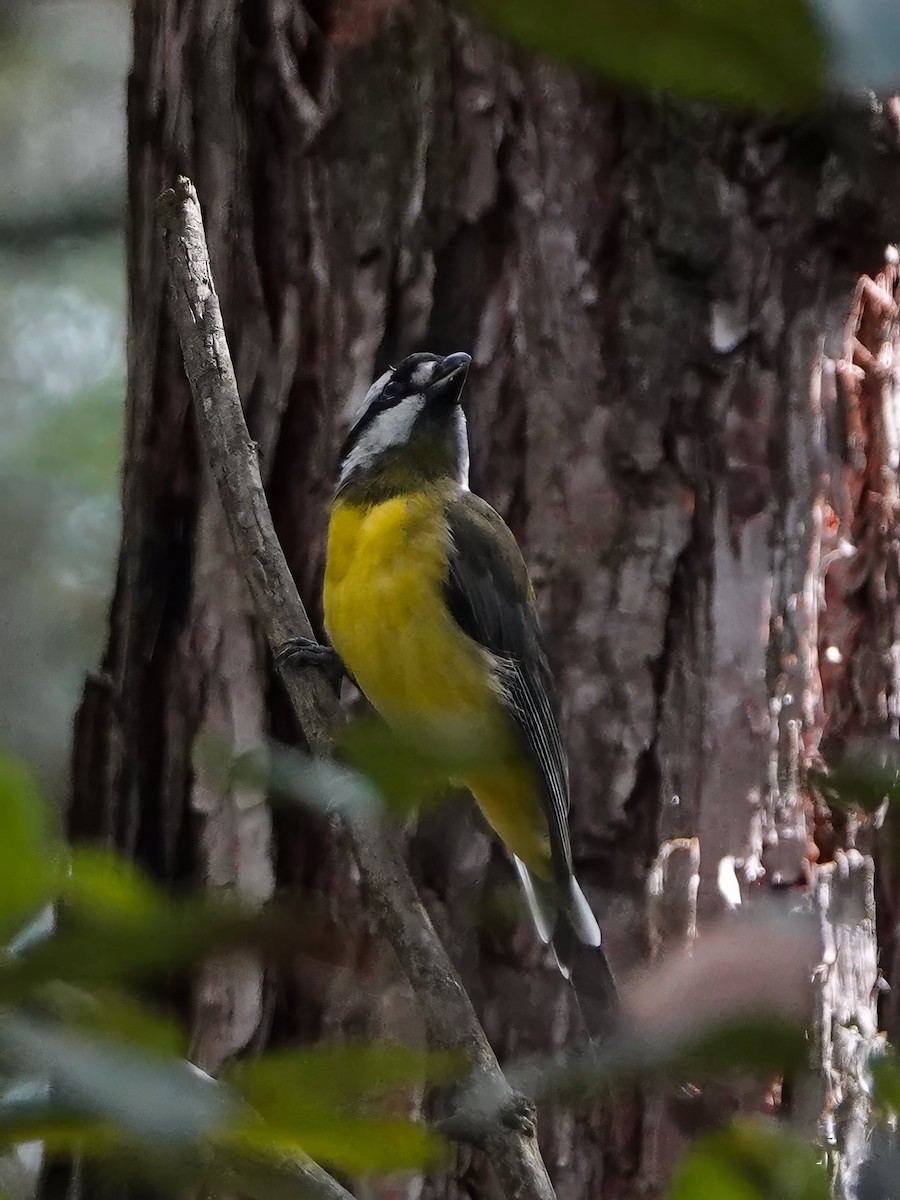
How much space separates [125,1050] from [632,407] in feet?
7.11

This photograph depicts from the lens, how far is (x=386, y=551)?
2.91m

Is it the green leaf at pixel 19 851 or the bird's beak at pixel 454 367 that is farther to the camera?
the bird's beak at pixel 454 367

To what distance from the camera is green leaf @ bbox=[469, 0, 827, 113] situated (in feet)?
1.49

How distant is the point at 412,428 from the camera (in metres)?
3.19

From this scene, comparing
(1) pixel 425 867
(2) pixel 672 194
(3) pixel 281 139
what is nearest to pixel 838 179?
(2) pixel 672 194

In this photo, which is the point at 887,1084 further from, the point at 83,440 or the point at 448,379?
the point at 83,440

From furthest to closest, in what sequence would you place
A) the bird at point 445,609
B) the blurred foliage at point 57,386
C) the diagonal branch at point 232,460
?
the blurred foliage at point 57,386
the bird at point 445,609
the diagonal branch at point 232,460

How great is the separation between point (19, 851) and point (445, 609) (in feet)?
7.87

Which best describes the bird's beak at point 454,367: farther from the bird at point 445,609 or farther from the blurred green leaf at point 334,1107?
the blurred green leaf at point 334,1107

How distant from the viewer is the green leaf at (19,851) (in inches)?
23.8

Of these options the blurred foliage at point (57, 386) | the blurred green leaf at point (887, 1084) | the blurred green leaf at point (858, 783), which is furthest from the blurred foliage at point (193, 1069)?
the blurred foliage at point (57, 386)

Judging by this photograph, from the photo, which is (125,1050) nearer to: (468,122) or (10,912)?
(10,912)

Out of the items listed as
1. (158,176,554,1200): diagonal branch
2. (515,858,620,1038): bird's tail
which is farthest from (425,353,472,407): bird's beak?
(515,858,620,1038): bird's tail

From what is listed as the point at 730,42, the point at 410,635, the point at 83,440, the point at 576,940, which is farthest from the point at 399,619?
the point at 83,440
